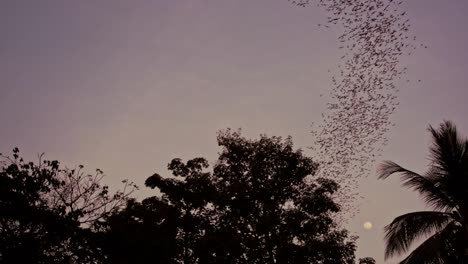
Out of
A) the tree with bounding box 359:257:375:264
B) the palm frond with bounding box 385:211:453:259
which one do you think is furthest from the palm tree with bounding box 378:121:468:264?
the tree with bounding box 359:257:375:264

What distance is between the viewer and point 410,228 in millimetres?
10672

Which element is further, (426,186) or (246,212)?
(246,212)

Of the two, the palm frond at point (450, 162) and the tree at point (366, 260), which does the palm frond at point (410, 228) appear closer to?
the palm frond at point (450, 162)

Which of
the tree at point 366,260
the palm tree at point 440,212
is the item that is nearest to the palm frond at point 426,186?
the palm tree at point 440,212

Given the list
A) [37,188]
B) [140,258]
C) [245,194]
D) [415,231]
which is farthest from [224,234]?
[415,231]

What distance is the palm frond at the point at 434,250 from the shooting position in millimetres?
9984

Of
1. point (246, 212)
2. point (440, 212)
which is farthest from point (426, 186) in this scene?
point (246, 212)

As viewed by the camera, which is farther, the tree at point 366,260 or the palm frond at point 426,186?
the tree at point 366,260

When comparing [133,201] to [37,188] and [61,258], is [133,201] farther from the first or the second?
[37,188]

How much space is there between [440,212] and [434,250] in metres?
1.34

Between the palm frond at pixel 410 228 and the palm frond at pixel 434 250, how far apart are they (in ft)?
0.94

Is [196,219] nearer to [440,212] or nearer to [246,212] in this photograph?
[246,212]

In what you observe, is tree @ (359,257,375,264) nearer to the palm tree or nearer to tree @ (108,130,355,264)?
tree @ (108,130,355,264)

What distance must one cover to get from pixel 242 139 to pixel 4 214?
39.3 feet
